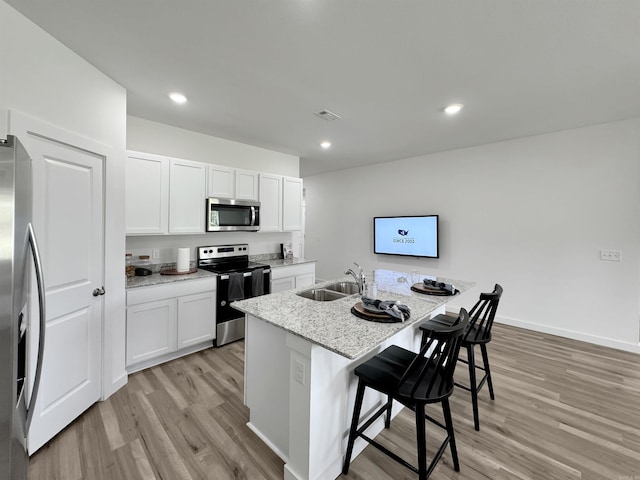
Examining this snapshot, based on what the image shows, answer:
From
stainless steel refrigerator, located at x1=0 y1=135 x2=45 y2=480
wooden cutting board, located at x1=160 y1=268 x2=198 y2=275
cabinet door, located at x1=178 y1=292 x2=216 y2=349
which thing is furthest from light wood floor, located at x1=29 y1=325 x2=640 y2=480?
wooden cutting board, located at x1=160 y1=268 x2=198 y2=275

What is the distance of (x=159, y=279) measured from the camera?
283 cm

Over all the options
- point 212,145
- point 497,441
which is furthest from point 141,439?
point 212,145

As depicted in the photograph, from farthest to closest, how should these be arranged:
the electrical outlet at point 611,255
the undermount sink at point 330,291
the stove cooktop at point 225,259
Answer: the stove cooktop at point 225,259
the electrical outlet at point 611,255
the undermount sink at point 330,291

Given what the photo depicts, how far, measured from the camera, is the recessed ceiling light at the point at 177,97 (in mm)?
2572

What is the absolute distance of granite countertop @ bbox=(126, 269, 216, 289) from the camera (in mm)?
2637

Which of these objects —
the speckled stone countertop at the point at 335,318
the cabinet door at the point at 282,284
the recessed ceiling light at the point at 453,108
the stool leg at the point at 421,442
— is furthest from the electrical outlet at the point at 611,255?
the cabinet door at the point at 282,284

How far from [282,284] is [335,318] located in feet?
7.88

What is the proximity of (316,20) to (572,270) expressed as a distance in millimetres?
4127

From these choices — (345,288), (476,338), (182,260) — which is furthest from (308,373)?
(182,260)

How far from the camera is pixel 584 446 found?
1.85 m

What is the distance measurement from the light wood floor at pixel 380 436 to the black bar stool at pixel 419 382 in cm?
28

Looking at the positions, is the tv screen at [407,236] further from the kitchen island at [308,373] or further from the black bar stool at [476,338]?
the kitchen island at [308,373]

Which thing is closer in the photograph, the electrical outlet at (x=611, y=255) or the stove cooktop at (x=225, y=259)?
the electrical outlet at (x=611, y=255)

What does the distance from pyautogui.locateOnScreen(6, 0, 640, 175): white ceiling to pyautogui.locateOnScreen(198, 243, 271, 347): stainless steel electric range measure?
170 centimetres
